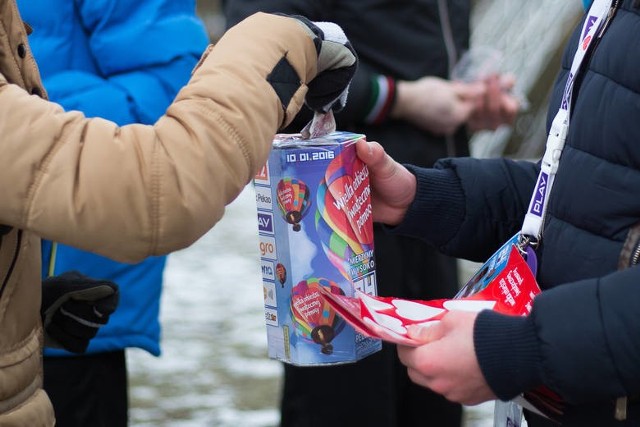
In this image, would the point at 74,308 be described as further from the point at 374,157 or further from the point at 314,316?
the point at 374,157

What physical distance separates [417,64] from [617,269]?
149cm

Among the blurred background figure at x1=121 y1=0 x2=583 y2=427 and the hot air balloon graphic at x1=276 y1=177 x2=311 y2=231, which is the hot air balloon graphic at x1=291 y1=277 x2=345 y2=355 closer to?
the hot air balloon graphic at x1=276 y1=177 x2=311 y2=231

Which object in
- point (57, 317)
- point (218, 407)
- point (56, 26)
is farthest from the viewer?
point (218, 407)

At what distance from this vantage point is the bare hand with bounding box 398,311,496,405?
1.55 meters

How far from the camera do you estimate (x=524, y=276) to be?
A: 5.67 feet

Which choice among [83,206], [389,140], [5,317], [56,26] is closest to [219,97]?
[83,206]

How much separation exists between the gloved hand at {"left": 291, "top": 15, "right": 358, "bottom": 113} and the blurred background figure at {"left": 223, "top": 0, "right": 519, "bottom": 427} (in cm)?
99

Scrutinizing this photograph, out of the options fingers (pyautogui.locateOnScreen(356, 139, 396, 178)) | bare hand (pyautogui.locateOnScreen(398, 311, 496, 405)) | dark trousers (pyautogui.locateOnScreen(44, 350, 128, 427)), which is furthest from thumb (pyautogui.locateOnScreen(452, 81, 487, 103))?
bare hand (pyautogui.locateOnScreen(398, 311, 496, 405))

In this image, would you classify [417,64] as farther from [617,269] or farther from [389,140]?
[617,269]

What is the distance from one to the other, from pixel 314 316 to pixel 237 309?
4355mm

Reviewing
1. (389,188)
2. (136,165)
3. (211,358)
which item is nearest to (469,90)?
(389,188)

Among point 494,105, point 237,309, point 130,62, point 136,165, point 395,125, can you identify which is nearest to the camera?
point 136,165

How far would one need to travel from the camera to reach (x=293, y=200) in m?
1.72

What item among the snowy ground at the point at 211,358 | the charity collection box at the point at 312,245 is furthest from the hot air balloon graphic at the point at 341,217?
the snowy ground at the point at 211,358
